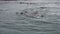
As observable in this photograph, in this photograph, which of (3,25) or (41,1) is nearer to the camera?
(41,1)

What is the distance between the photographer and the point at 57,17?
104 inches

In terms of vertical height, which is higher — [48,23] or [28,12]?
[28,12]

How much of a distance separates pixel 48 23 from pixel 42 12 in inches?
11.3

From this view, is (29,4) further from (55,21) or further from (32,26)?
(55,21)

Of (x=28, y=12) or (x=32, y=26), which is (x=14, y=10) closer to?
(x=28, y=12)

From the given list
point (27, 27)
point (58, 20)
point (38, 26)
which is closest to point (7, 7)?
point (27, 27)

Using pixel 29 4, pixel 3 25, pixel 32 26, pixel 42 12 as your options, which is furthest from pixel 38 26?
pixel 3 25

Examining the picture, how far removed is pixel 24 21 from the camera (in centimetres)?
269

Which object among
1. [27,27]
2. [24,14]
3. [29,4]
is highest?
[29,4]

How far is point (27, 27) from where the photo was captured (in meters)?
2.73

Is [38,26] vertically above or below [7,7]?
below

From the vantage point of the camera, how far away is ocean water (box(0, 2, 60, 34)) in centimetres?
260

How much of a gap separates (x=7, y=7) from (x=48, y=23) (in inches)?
38.1

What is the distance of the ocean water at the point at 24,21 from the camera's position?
2.60 metres
